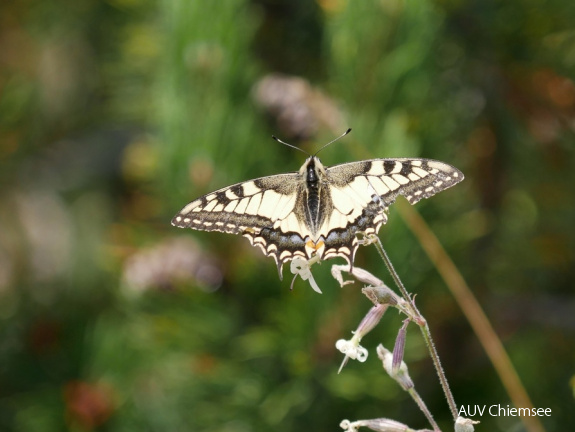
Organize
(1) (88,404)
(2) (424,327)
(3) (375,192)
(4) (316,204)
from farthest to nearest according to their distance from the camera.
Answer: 1. (1) (88,404)
2. (4) (316,204)
3. (3) (375,192)
4. (2) (424,327)

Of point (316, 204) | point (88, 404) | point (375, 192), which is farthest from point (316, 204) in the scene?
point (88, 404)

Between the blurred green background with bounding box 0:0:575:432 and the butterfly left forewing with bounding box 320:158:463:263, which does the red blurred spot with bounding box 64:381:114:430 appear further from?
the butterfly left forewing with bounding box 320:158:463:263

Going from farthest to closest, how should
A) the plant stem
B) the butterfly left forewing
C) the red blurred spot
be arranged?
the red blurred spot < the butterfly left forewing < the plant stem

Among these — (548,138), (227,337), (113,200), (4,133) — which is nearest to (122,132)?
(113,200)

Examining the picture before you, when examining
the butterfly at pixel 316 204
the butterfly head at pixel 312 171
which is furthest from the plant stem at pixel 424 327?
the butterfly head at pixel 312 171

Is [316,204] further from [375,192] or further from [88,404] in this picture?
[88,404]

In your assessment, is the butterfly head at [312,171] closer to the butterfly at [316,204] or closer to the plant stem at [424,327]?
the butterfly at [316,204]

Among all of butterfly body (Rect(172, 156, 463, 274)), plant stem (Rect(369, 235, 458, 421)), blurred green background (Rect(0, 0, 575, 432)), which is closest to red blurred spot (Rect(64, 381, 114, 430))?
blurred green background (Rect(0, 0, 575, 432))

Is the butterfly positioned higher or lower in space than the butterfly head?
lower
